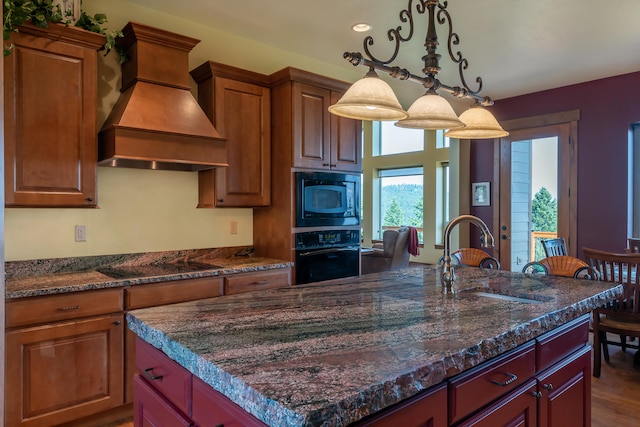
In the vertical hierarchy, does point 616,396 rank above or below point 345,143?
below

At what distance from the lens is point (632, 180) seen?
4.46 meters

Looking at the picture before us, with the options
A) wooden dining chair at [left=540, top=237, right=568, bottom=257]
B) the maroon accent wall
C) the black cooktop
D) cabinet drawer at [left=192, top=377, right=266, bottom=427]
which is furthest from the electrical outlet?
the maroon accent wall

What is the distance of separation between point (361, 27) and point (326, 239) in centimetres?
170

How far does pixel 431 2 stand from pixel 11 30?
218cm

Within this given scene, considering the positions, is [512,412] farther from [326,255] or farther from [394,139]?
[394,139]

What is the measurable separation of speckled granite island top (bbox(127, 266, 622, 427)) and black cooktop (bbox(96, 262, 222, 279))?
3.84ft

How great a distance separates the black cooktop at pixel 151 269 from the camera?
2652mm

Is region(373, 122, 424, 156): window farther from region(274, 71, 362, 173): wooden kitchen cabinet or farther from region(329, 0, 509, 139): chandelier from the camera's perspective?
region(329, 0, 509, 139): chandelier

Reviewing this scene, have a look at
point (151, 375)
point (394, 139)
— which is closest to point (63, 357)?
point (151, 375)

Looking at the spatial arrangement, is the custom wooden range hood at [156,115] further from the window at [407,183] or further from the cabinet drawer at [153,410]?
the window at [407,183]

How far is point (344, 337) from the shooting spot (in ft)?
4.00

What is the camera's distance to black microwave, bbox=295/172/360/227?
11.0ft

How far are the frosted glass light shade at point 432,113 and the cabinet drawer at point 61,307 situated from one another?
190cm

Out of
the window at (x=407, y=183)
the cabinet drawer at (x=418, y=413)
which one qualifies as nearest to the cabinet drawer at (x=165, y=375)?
the cabinet drawer at (x=418, y=413)
